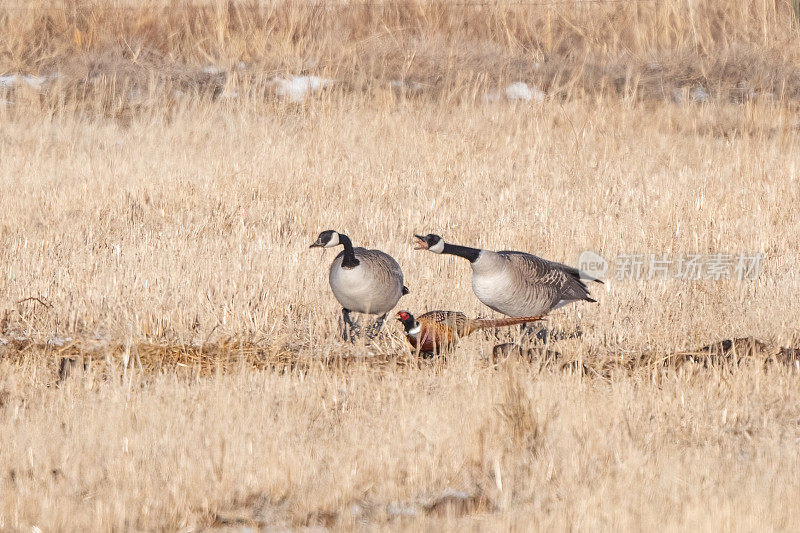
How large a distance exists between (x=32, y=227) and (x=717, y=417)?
7.15m

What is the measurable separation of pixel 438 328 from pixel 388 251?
9.76ft

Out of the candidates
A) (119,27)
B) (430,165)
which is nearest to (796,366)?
(430,165)

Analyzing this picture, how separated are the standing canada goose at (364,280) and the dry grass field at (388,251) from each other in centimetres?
31

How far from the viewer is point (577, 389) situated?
17.4ft

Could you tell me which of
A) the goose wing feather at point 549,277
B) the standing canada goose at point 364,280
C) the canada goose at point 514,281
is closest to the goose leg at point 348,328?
the standing canada goose at point 364,280

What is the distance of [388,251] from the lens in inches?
353

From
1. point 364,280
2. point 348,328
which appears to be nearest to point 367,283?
point 364,280

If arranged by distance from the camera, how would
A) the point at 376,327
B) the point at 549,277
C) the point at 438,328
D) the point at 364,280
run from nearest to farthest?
the point at 438,328 < the point at 364,280 < the point at 549,277 < the point at 376,327

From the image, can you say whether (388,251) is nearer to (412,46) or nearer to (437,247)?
(437,247)

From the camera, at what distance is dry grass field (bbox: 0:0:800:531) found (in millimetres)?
4301

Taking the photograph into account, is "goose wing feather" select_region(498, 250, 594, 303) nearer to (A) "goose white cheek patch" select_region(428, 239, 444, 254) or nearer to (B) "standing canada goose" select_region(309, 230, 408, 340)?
(A) "goose white cheek patch" select_region(428, 239, 444, 254)

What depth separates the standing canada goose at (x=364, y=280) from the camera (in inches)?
247

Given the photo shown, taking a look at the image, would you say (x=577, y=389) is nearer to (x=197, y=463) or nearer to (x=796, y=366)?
(x=796, y=366)

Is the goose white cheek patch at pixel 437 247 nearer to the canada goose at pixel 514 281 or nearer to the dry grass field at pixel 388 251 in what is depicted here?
the canada goose at pixel 514 281
